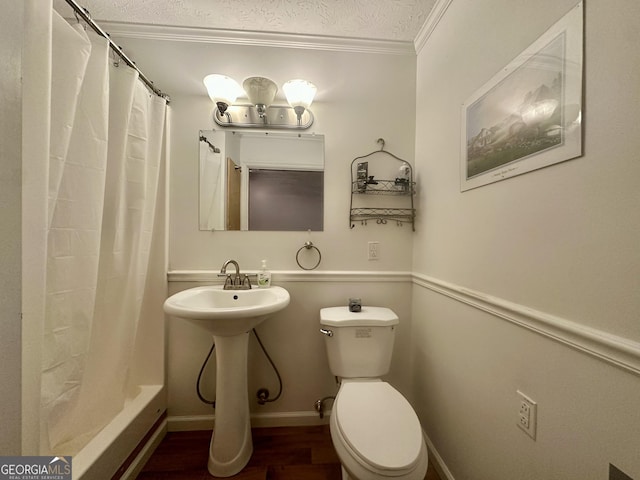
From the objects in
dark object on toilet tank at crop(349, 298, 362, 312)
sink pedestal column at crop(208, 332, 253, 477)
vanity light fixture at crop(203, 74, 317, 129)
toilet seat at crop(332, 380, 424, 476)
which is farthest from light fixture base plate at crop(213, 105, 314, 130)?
toilet seat at crop(332, 380, 424, 476)

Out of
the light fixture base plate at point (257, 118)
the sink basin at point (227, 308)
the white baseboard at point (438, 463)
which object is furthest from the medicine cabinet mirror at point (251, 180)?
the white baseboard at point (438, 463)

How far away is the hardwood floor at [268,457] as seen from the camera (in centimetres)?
112

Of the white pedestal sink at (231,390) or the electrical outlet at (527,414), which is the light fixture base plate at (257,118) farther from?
the electrical outlet at (527,414)

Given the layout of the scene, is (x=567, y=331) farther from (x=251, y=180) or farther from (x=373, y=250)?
(x=251, y=180)

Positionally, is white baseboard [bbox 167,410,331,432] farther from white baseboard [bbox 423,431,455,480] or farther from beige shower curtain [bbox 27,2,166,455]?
white baseboard [bbox 423,431,455,480]

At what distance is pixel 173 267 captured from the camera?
1.38m

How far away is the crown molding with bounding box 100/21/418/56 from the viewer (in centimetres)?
132

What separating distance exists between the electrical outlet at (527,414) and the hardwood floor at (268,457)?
2.31 ft

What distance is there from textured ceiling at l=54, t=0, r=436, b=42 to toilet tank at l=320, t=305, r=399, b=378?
5.16ft

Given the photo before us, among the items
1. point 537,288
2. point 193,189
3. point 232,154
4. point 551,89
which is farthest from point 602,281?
point 193,189

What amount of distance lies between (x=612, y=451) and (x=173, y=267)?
5.77 ft

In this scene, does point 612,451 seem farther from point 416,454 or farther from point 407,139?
point 407,139

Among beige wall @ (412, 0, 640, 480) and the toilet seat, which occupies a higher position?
beige wall @ (412, 0, 640, 480)

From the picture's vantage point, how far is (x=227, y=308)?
1133 mm
